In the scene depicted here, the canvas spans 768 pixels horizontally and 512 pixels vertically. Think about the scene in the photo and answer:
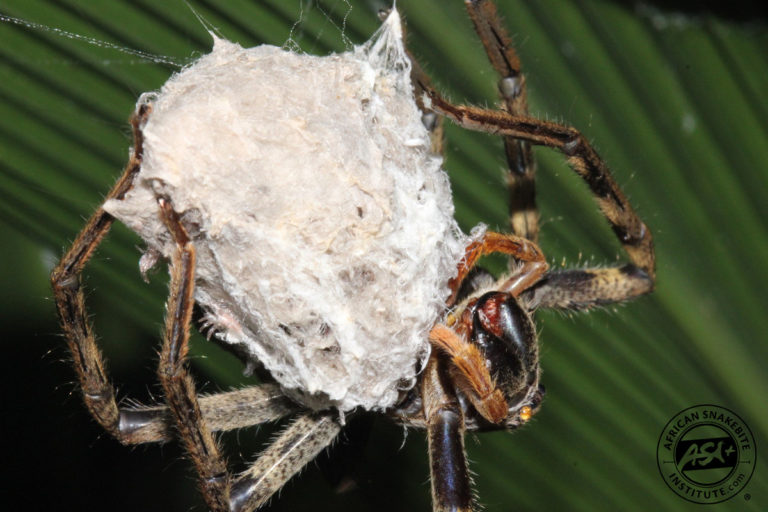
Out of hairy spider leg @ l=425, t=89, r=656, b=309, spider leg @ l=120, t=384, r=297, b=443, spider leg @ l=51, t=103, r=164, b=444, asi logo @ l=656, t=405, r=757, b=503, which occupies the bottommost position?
spider leg @ l=120, t=384, r=297, b=443

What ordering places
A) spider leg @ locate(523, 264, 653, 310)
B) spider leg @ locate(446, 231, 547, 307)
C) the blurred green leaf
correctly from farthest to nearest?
spider leg @ locate(523, 264, 653, 310) → the blurred green leaf → spider leg @ locate(446, 231, 547, 307)

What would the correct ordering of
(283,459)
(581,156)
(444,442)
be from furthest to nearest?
(283,459) → (444,442) → (581,156)

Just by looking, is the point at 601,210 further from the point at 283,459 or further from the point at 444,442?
the point at 283,459

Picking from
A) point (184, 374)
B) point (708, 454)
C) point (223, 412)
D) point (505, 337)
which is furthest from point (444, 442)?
point (708, 454)

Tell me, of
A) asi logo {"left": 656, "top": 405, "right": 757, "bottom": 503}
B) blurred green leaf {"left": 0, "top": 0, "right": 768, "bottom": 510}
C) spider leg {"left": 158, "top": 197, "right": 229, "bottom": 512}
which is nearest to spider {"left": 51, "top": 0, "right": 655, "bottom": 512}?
spider leg {"left": 158, "top": 197, "right": 229, "bottom": 512}

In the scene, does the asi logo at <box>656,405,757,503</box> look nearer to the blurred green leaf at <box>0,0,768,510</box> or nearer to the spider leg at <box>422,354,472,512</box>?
the blurred green leaf at <box>0,0,768,510</box>

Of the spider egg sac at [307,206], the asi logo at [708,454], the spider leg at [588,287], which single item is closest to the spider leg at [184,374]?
the spider egg sac at [307,206]
